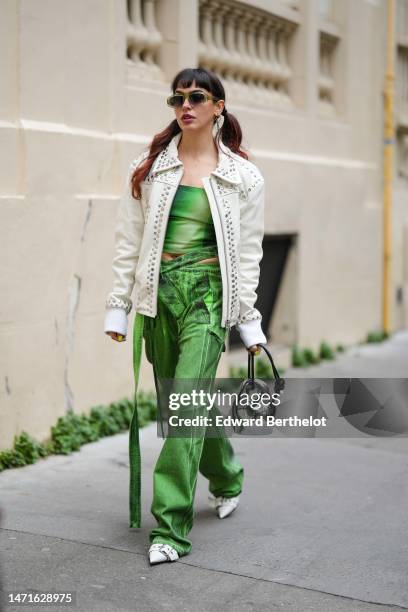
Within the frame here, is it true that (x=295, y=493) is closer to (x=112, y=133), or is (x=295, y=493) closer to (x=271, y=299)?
(x=112, y=133)

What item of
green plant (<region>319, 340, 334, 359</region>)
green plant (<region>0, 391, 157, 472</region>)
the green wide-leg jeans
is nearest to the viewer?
the green wide-leg jeans

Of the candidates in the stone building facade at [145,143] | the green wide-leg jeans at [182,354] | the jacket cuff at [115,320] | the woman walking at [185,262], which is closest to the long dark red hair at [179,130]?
the woman walking at [185,262]

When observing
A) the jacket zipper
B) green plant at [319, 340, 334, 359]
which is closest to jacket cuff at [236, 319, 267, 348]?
the jacket zipper

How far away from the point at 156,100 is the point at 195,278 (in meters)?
2.96

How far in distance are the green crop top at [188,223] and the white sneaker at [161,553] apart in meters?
1.27

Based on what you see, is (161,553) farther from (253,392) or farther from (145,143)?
(145,143)

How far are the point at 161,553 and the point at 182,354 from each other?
2.77 ft

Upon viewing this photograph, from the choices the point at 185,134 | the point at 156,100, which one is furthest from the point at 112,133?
the point at 185,134

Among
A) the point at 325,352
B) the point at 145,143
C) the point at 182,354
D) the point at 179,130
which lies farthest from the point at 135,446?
the point at 325,352

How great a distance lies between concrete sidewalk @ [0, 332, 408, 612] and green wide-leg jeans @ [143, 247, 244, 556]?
0.19 m

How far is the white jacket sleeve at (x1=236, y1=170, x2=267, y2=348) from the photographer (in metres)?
4.67

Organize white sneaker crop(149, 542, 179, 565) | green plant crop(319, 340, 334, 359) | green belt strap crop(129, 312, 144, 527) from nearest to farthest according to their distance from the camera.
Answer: white sneaker crop(149, 542, 179, 565)
green belt strap crop(129, 312, 144, 527)
green plant crop(319, 340, 334, 359)

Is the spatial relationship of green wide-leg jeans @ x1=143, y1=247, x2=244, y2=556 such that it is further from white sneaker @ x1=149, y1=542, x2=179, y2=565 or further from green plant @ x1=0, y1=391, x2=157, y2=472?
green plant @ x1=0, y1=391, x2=157, y2=472

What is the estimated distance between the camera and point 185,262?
4594 millimetres
